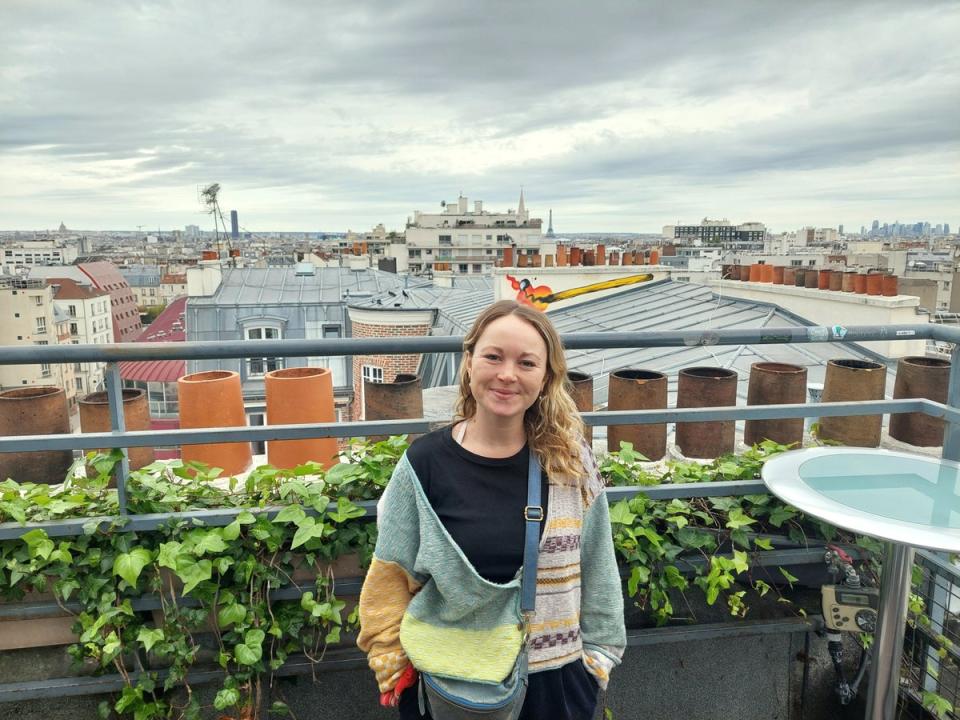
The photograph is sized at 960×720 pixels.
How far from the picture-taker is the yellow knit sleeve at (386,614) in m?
1.75

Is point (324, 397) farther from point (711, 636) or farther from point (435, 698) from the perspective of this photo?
point (711, 636)

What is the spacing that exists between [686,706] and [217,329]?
23.2 meters

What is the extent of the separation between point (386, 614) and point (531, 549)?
1.40 feet

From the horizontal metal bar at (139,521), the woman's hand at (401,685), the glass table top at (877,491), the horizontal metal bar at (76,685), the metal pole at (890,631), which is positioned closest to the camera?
the woman's hand at (401,685)

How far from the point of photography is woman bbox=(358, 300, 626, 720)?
1.69 m

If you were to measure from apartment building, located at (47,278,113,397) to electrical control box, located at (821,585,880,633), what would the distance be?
75.9 m

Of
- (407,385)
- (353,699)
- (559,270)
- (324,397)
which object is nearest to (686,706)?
(353,699)

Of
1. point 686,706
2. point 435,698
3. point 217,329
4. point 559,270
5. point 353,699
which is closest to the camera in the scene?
point 435,698

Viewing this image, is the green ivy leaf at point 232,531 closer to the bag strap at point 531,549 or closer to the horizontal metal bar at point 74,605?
the horizontal metal bar at point 74,605

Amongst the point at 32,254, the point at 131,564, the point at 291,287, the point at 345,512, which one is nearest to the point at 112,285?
the point at 32,254

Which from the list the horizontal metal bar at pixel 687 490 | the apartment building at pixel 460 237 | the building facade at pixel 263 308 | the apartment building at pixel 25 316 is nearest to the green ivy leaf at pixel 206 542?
the horizontal metal bar at pixel 687 490

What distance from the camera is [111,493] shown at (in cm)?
267

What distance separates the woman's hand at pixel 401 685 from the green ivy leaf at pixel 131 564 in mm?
1173

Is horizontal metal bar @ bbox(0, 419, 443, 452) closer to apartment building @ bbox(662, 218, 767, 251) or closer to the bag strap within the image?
the bag strap
